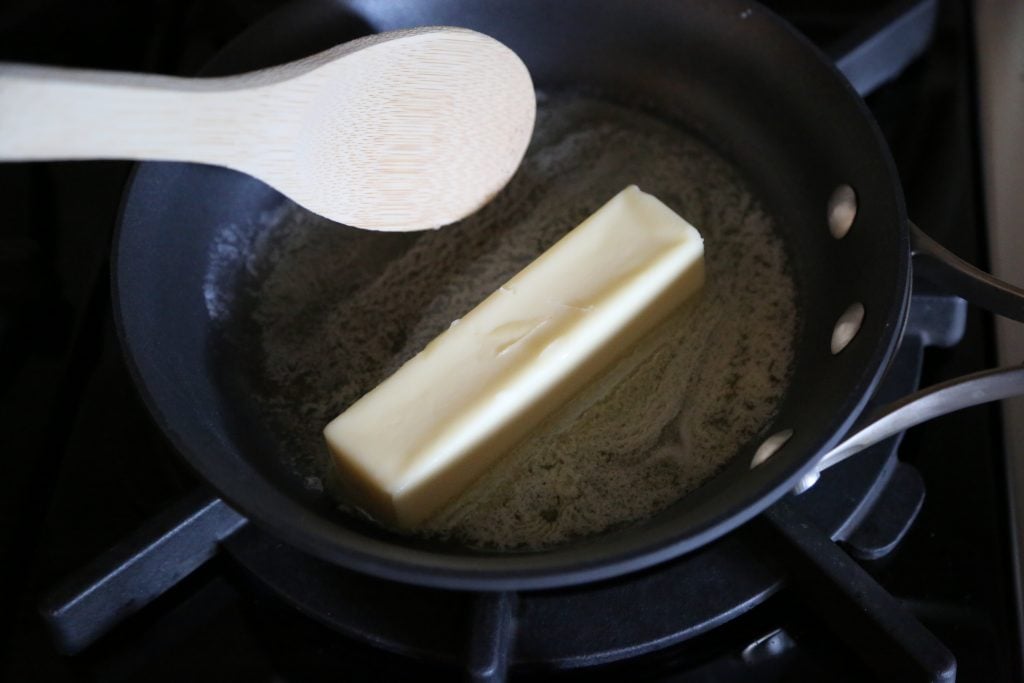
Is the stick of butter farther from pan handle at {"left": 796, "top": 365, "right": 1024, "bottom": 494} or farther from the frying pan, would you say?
pan handle at {"left": 796, "top": 365, "right": 1024, "bottom": 494}

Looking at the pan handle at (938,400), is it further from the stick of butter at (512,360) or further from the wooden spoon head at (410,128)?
the wooden spoon head at (410,128)

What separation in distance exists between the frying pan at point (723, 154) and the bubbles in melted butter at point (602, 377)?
23mm

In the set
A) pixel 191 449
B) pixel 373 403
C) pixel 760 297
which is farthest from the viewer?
pixel 760 297

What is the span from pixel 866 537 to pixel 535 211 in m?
0.48

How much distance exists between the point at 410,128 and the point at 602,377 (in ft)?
1.01

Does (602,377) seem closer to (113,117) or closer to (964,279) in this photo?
(964,279)

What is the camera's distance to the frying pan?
0.67m

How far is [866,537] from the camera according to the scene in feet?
2.69

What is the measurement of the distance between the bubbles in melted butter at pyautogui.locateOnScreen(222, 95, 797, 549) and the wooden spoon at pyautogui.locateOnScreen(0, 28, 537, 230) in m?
0.07

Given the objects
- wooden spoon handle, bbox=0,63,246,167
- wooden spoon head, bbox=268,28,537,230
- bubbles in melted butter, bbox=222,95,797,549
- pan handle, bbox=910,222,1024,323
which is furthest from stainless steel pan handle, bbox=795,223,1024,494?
wooden spoon handle, bbox=0,63,246,167

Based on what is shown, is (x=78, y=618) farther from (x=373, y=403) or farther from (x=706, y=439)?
(x=706, y=439)

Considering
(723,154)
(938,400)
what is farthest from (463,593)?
(723,154)

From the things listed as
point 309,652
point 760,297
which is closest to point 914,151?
point 760,297

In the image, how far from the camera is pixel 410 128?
96cm
